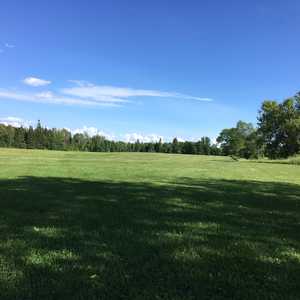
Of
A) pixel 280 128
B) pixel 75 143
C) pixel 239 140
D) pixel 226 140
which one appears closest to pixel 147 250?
pixel 280 128

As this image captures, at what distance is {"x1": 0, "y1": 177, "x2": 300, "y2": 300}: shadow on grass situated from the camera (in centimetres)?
395

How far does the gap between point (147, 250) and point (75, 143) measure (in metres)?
130

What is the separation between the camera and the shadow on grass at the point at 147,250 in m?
3.95

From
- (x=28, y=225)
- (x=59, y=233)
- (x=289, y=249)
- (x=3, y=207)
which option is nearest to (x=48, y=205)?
(x=3, y=207)

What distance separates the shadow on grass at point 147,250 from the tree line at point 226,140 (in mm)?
47510

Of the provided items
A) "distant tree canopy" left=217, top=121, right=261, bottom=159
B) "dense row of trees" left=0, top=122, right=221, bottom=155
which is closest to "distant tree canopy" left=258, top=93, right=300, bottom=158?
"distant tree canopy" left=217, top=121, right=261, bottom=159

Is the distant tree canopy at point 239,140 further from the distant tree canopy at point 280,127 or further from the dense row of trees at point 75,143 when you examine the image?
the distant tree canopy at point 280,127

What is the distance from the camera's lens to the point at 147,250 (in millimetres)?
5227

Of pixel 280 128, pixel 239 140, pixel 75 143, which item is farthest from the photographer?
pixel 75 143

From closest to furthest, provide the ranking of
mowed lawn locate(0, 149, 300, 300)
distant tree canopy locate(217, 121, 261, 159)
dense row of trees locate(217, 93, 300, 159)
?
mowed lawn locate(0, 149, 300, 300) < dense row of trees locate(217, 93, 300, 159) < distant tree canopy locate(217, 121, 261, 159)

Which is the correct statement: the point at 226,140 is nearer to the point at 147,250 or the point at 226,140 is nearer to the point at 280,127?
the point at 280,127

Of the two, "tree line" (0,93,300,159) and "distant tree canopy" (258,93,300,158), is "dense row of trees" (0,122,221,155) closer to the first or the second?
"tree line" (0,93,300,159)

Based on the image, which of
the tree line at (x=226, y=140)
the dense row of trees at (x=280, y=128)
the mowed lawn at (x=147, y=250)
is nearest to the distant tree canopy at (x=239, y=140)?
the tree line at (x=226, y=140)

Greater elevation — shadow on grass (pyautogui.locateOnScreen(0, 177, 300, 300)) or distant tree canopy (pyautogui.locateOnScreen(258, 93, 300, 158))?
distant tree canopy (pyautogui.locateOnScreen(258, 93, 300, 158))
